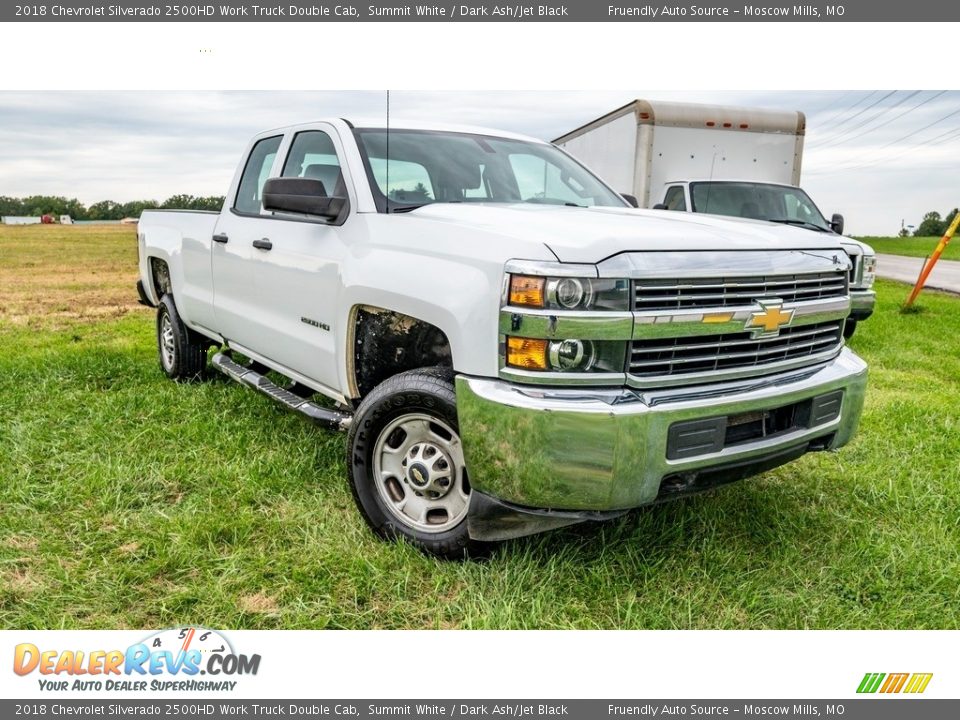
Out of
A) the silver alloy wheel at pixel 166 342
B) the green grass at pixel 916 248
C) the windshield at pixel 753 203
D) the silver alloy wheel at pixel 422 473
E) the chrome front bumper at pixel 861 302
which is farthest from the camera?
the green grass at pixel 916 248

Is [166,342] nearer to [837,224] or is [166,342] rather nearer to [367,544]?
[367,544]

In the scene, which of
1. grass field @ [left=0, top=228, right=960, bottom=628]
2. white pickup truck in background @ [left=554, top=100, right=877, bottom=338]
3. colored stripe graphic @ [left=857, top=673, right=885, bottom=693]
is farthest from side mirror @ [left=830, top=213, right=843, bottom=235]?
colored stripe graphic @ [left=857, top=673, right=885, bottom=693]

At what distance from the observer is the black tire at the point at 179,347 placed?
5.89 m

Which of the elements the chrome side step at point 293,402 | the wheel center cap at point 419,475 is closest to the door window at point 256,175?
the chrome side step at point 293,402

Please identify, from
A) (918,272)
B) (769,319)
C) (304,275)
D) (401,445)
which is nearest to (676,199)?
(304,275)

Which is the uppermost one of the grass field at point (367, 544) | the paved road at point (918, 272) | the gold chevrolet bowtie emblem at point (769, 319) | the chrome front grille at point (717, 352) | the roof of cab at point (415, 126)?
the roof of cab at point (415, 126)

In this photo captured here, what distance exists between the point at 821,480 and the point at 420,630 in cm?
253

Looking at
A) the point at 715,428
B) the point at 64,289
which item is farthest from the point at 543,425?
the point at 64,289

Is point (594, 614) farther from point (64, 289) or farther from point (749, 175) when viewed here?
point (64, 289)

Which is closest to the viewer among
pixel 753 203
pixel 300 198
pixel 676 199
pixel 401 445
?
pixel 401 445

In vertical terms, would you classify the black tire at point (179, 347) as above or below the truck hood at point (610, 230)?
below

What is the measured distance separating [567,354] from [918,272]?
20394 millimetres

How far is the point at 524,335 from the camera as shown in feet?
8.38

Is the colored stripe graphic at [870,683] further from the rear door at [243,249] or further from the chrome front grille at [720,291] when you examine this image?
the rear door at [243,249]
